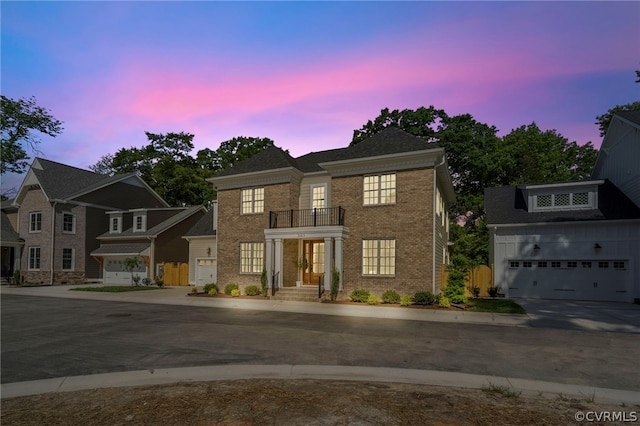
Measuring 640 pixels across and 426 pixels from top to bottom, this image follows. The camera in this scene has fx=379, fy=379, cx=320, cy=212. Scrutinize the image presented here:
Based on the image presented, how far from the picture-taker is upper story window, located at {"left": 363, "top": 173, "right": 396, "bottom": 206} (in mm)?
18941

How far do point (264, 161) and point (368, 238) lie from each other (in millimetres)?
8179

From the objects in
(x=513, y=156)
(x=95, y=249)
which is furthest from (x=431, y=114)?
(x=95, y=249)

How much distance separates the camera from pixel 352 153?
20.1 metres

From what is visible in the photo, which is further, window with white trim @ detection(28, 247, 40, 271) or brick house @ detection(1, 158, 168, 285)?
window with white trim @ detection(28, 247, 40, 271)

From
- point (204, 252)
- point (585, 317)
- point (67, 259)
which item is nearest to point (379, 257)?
point (585, 317)

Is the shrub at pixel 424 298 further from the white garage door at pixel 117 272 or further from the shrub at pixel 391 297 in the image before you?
the white garage door at pixel 117 272

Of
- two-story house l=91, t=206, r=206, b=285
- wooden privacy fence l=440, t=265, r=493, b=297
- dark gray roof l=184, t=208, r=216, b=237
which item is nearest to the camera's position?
wooden privacy fence l=440, t=265, r=493, b=297

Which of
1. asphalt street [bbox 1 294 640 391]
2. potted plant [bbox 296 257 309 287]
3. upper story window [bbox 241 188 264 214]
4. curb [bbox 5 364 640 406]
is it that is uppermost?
upper story window [bbox 241 188 264 214]

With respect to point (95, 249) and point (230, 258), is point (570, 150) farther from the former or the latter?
point (95, 249)

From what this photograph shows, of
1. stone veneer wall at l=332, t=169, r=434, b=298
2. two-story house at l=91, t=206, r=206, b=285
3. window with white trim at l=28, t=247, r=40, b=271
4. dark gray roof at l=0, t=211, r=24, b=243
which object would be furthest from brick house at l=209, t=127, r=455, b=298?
dark gray roof at l=0, t=211, r=24, b=243

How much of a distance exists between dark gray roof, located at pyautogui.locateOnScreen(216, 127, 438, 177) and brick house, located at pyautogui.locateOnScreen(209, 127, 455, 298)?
58mm

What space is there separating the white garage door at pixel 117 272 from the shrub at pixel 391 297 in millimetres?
21195

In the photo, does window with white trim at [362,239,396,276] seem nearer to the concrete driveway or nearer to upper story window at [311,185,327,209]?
upper story window at [311,185,327,209]

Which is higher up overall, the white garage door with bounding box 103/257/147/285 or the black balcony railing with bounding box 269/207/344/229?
the black balcony railing with bounding box 269/207/344/229
